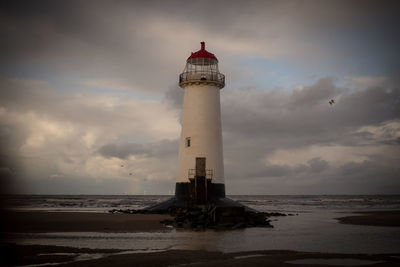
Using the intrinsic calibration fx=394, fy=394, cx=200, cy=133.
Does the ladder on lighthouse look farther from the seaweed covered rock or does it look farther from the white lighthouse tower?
the seaweed covered rock

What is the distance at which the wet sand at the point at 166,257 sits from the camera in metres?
9.73

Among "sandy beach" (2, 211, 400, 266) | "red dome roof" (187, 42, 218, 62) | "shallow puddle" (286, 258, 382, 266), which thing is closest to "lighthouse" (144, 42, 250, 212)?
"red dome roof" (187, 42, 218, 62)

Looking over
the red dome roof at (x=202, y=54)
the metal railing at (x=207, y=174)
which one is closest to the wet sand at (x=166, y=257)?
the metal railing at (x=207, y=174)

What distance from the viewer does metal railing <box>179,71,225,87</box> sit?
2772 cm

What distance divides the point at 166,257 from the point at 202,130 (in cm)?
1711

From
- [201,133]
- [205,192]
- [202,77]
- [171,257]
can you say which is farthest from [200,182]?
[171,257]

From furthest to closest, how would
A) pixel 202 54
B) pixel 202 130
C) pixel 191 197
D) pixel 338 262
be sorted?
pixel 202 54 < pixel 202 130 < pixel 191 197 < pixel 338 262

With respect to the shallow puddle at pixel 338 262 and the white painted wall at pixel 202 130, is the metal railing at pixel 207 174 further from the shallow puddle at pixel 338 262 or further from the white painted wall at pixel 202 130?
the shallow puddle at pixel 338 262

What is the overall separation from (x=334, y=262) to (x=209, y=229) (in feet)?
31.7

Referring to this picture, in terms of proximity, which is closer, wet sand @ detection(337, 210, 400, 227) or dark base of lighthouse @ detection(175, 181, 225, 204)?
wet sand @ detection(337, 210, 400, 227)

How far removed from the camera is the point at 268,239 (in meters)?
15.2

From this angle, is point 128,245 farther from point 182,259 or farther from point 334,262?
point 334,262

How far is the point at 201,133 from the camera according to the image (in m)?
27.3

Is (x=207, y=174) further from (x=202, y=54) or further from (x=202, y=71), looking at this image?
(x=202, y=54)
